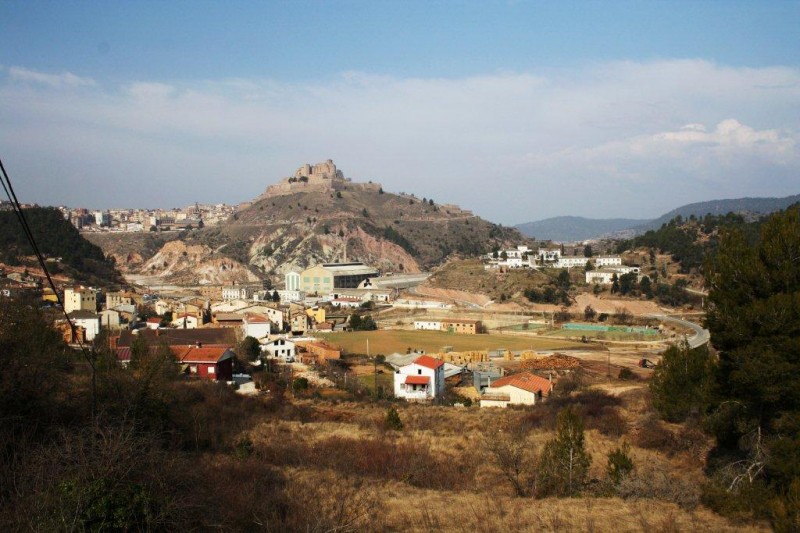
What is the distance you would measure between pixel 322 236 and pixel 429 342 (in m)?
57.8

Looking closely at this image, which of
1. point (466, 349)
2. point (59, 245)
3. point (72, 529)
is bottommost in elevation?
point (466, 349)

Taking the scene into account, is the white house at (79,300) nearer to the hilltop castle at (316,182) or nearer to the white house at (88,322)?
the white house at (88,322)

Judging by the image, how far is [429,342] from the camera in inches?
1561

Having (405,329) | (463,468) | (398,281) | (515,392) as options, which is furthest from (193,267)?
(463,468)

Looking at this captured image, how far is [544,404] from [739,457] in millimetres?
10600

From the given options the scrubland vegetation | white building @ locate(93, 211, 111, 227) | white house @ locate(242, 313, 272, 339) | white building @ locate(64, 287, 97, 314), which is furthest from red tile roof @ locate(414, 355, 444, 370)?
white building @ locate(93, 211, 111, 227)

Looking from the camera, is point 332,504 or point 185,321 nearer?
point 332,504

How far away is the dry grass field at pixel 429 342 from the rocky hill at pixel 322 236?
46.4m

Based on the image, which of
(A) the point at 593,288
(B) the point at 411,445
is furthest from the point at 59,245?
(B) the point at 411,445

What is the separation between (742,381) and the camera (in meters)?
8.82

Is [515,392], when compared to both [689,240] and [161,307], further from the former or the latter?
[689,240]

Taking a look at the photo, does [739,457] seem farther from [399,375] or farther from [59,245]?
[59,245]

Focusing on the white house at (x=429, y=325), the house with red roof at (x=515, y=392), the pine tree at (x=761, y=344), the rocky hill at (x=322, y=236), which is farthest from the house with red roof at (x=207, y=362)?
the rocky hill at (x=322, y=236)

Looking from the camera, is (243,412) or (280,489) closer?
(280,489)
